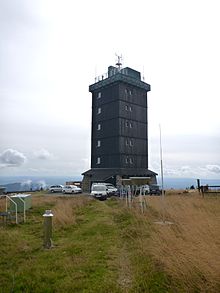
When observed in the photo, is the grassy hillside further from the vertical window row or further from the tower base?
the vertical window row

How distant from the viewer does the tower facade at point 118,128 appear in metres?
44.1

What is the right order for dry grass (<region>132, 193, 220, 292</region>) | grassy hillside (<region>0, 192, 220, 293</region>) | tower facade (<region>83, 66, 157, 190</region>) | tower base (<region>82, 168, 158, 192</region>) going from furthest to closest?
tower facade (<region>83, 66, 157, 190</region>)
tower base (<region>82, 168, 158, 192</region>)
grassy hillside (<region>0, 192, 220, 293</region>)
dry grass (<region>132, 193, 220, 292</region>)

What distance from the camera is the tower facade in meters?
44.1

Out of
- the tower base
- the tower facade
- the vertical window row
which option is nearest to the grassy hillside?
the tower base

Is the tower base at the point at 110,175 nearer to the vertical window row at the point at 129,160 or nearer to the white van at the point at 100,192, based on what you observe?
the vertical window row at the point at 129,160

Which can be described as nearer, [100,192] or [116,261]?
[116,261]

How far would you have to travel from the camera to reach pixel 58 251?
7.94m

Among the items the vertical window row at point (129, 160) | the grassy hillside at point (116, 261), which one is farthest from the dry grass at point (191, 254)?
the vertical window row at point (129, 160)

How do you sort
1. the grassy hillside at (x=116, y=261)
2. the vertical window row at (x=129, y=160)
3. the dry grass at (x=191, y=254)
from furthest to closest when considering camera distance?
1. the vertical window row at (x=129, y=160)
2. the grassy hillside at (x=116, y=261)
3. the dry grass at (x=191, y=254)

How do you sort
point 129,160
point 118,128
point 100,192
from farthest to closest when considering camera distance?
point 129,160 < point 118,128 < point 100,192

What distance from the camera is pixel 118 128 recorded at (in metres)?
44.3

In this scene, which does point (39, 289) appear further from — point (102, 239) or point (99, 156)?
point (99, 156)

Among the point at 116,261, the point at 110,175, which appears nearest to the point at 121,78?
the point at 110,175

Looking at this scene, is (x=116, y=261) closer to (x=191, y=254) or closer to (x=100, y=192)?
(x=191, y=254)
